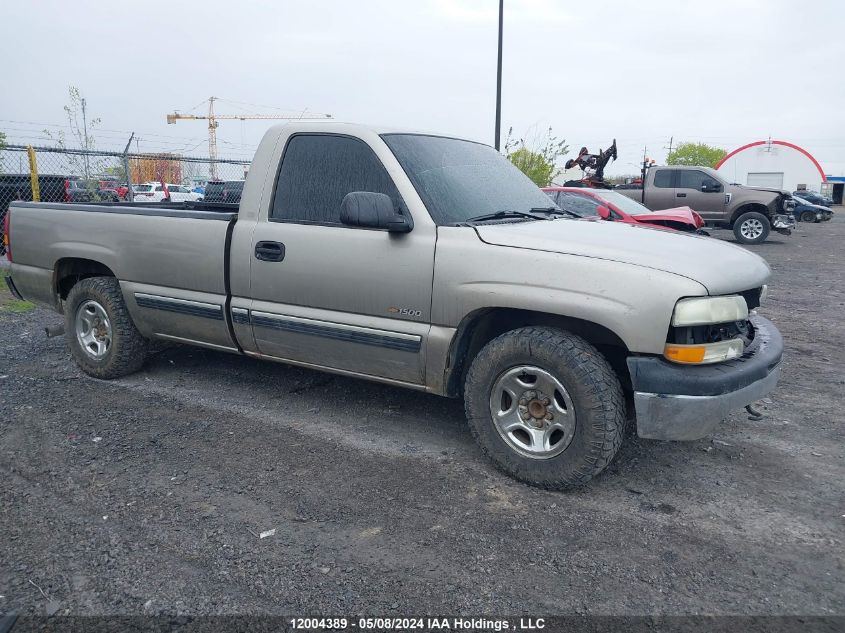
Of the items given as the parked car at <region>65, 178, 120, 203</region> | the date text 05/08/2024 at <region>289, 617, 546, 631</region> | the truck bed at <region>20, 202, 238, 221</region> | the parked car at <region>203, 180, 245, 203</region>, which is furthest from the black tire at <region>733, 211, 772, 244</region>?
the date text 05/08/2024 at <region>289, 617, 546, 631</region>

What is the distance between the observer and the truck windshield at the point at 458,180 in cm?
383

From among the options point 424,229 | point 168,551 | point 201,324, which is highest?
point 424,229

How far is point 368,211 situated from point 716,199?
1551 centimetres

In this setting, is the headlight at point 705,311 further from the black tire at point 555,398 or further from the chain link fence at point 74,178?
the chain link fence at point 74,178

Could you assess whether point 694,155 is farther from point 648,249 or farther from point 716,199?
point 648,249

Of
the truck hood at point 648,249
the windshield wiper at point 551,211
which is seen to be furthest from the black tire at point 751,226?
the truck hood at point 648,249

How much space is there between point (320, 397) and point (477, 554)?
89.0 inches

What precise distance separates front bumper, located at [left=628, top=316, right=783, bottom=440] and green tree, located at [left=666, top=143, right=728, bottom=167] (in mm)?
94595

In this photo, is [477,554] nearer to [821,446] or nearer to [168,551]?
[168,551]

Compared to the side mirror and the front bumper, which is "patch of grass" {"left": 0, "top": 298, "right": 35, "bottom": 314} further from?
the front bumper

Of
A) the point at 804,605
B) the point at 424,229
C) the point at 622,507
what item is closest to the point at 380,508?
the point at 622,507

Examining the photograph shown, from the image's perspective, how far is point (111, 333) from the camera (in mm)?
5090

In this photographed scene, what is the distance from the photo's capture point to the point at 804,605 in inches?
99.9

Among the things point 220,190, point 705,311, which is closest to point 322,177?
point 705,311
